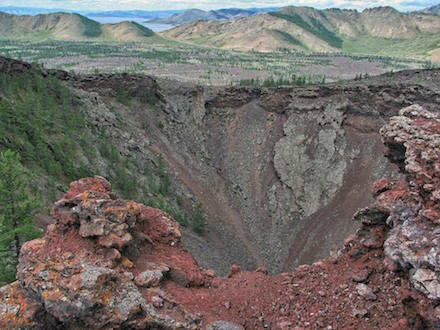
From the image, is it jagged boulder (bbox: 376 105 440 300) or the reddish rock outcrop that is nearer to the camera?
jagged boulder (bbox: 376 105 440 300)

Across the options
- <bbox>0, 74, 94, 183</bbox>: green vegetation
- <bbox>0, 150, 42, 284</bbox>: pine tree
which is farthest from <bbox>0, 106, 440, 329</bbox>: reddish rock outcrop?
<bbox>0, 74, 94, 183</bbox>: green vegetation

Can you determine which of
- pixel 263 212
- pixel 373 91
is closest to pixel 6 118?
pixel 263 212

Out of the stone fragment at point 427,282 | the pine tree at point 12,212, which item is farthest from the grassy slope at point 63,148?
the stone fragment at point 427,282

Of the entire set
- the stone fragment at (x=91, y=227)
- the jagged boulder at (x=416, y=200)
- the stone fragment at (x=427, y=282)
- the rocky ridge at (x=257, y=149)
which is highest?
the jagged boulder at (x=416, y=200)

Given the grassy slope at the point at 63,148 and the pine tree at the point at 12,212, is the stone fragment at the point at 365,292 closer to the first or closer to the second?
the pine tree at the point at 12,212

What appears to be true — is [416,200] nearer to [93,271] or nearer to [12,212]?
[93,271]

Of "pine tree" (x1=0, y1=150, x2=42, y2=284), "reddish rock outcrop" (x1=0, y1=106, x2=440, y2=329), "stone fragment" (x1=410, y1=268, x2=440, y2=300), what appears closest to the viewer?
"stone fragment" (x1=410, y1=268, x2=440, y2=300)

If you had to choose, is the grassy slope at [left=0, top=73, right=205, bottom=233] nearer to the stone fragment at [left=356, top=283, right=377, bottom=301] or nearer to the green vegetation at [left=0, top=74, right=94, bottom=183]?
the green vegetation at [left=0, top=74, right=94, bottom=183]

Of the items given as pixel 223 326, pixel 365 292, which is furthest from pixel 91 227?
pixel 365 292

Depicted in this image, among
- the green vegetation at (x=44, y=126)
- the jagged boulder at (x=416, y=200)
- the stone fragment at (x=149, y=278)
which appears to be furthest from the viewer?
the green vegetation at (x=44, y=126)
